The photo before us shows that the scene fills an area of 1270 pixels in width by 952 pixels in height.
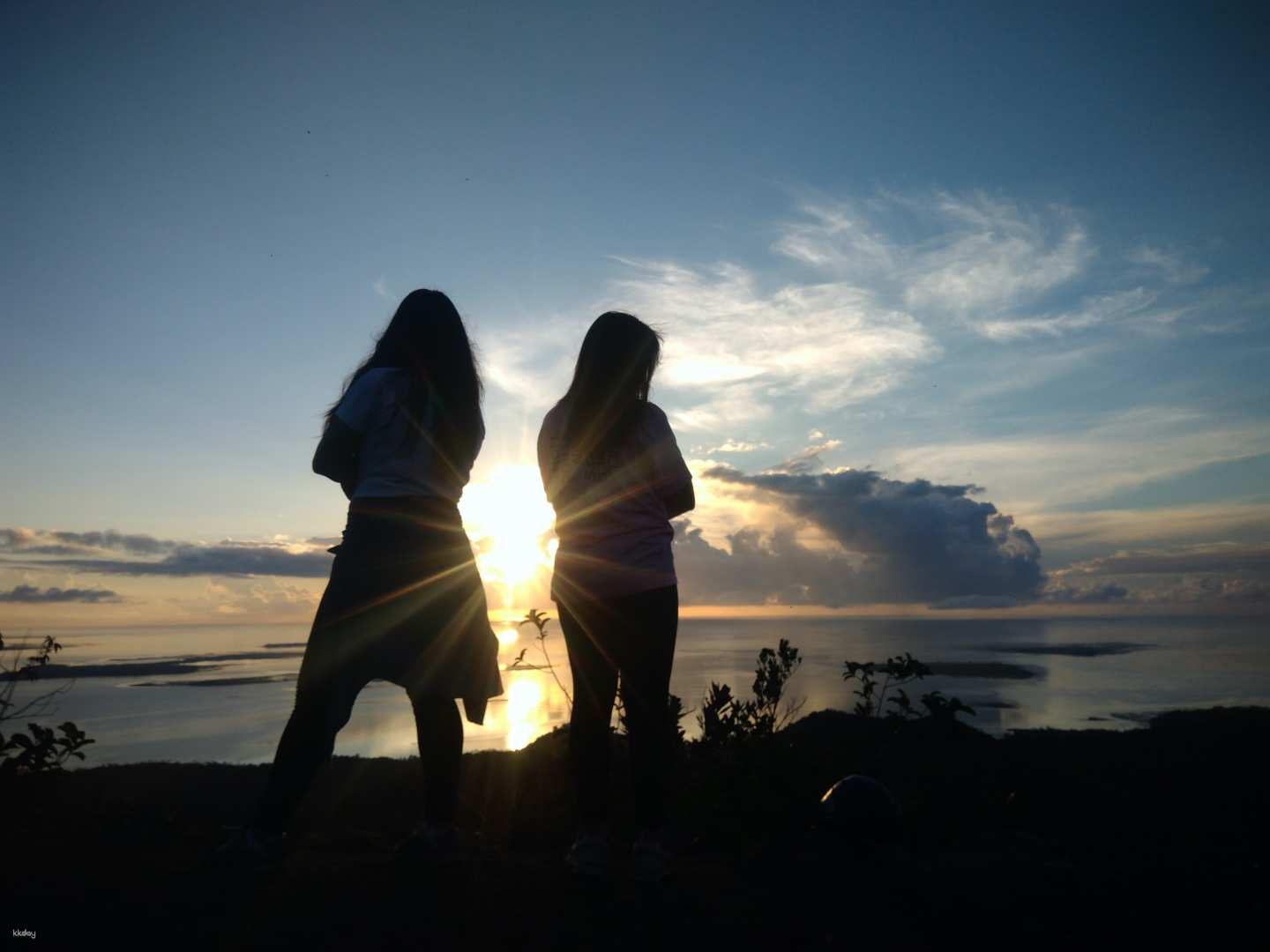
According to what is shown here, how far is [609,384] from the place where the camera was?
3389 millimetres

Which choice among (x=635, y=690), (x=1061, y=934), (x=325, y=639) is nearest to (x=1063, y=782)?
(x=1061, y=934)

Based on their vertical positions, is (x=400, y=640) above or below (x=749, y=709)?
above

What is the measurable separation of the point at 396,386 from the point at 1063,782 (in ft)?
16.9

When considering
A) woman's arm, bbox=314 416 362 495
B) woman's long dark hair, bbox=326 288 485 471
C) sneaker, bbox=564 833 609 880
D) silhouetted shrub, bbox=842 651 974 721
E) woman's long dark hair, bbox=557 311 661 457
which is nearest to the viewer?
sneaker, bbox=564 833 609 880

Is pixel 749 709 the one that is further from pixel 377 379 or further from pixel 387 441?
pixel 377 379

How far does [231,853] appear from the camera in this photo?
2914 mm

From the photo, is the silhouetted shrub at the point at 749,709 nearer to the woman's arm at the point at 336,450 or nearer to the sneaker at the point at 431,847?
the sneaker at the point at 431,847

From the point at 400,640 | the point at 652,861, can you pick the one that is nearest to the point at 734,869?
the point at 652,861

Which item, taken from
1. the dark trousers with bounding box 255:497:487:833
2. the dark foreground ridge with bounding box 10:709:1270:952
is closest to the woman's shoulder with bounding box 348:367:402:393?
the dark trousers with bounding box 255:497:487:833

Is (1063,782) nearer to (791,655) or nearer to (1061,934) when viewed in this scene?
(791,655)

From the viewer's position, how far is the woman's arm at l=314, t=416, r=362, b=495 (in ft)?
10.7

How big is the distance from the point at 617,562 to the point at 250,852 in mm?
1779

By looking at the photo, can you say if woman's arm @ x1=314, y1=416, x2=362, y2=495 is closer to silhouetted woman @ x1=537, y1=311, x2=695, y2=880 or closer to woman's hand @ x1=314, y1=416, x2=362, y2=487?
woman's hand @ x1=314, y1=416, x2=362, y2=487

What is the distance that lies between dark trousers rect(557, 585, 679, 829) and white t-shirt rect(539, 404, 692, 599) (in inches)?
3.8
